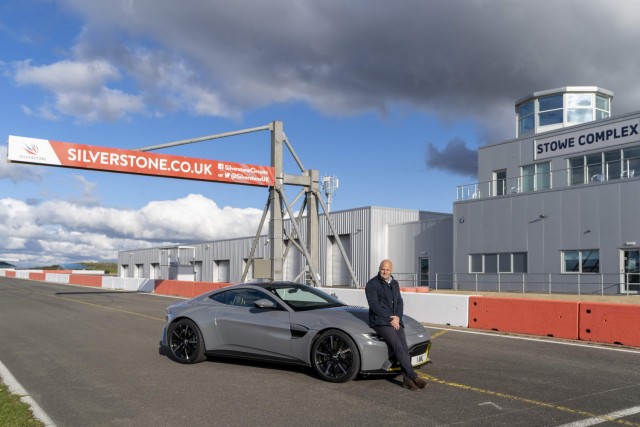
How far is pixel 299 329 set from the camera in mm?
7871

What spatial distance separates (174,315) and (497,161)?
25307 millimetres

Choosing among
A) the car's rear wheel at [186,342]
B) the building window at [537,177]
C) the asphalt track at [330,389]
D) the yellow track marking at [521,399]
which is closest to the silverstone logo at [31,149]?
the asphalt track at [330,389]

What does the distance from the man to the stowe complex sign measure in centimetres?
1587

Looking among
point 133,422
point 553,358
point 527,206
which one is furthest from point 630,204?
point 133,422

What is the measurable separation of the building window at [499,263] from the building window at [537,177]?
3391mm

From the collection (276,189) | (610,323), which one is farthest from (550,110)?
(610,323)

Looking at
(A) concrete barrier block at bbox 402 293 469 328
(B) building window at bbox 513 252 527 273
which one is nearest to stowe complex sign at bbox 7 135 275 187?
(A) concrete barrier block at bbox 402 293 469 328

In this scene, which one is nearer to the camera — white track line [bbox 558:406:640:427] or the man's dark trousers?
white track line [bbox 558:406:640:427]

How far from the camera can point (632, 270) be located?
2372 cm

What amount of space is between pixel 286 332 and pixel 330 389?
1197 mm

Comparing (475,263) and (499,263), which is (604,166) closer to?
(499,263)

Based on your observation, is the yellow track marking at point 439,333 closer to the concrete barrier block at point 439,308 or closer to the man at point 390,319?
the concrete barrier block at point 439,308

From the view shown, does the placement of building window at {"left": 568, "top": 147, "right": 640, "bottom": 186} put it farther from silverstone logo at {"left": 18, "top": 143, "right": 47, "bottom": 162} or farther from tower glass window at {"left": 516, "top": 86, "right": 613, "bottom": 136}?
silverstone logo at {"left": 18, "top": 143, "right": 47, "bottom": 162}

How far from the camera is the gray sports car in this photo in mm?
7324
